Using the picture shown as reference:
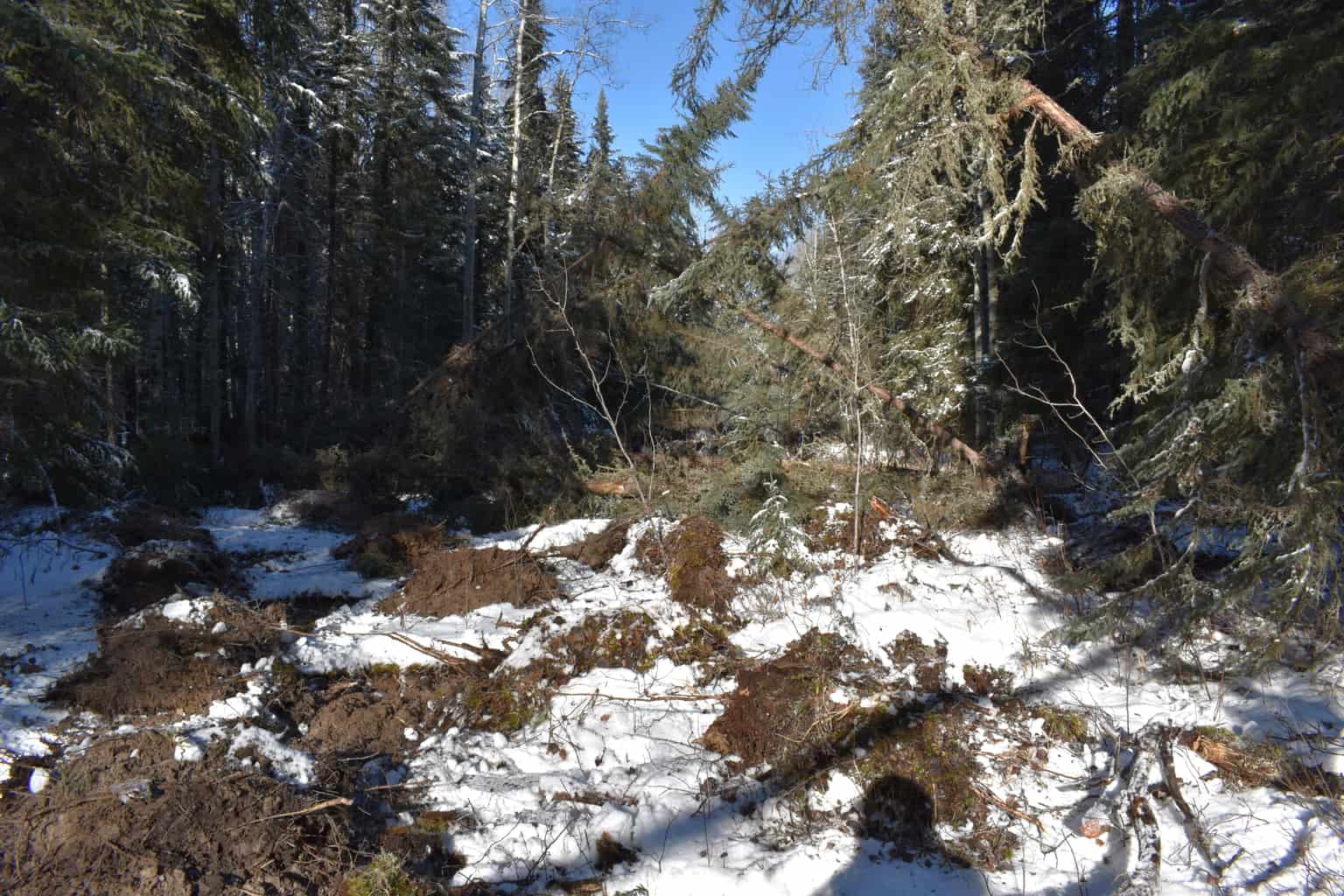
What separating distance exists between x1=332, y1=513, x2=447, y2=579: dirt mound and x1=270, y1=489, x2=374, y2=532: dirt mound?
1.64 m

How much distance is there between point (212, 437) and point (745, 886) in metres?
17.1

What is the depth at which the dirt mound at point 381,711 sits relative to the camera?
4.39 m

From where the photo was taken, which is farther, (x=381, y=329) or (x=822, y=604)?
(x=381, y=329)

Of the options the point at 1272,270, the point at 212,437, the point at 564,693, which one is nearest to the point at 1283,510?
the point at 1272,270

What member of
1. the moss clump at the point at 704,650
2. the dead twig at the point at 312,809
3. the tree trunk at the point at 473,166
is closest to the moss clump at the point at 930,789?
the moss clump at the point at 704,650

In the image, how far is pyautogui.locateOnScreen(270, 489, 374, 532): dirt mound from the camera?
10.6m

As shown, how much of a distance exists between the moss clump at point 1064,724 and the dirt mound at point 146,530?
877cm

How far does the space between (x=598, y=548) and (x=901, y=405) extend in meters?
4.27

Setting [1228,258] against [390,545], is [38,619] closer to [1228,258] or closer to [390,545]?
[390,545]

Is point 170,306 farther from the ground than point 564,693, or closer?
farther from the ground

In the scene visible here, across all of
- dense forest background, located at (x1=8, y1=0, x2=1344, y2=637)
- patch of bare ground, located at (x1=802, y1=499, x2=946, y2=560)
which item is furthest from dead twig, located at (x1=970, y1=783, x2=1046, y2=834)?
patch of bare ground, located at (x1=802, y1=499, x2=946, y2=560)

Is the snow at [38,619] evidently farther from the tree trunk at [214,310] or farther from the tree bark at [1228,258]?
the tree trunk at [214,310]

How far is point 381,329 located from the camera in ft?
74.3

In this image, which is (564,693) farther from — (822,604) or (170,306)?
(170,306)
